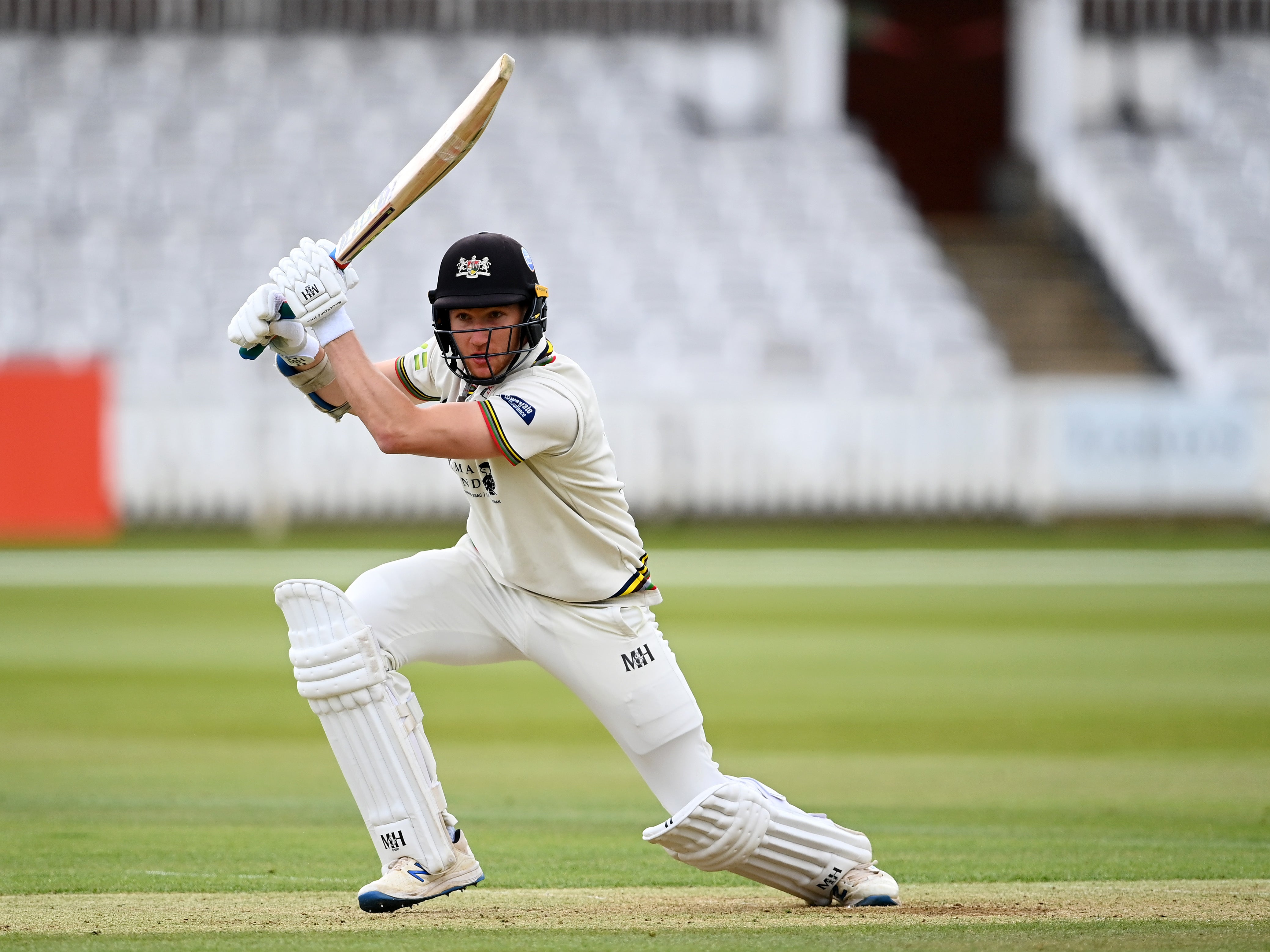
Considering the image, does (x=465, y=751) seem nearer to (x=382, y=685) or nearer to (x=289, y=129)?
(x=382, y=685)

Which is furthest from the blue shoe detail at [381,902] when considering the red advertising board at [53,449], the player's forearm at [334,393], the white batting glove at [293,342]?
the red advertising board at [53,449]

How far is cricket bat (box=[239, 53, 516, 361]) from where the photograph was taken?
14.3 feet

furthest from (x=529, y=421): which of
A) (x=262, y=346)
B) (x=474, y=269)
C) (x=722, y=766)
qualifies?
(x=722, y=766)

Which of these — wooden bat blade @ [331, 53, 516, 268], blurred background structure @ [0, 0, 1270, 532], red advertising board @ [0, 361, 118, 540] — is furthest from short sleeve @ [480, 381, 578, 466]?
red advertising board @ [0, 361, 118, 540]

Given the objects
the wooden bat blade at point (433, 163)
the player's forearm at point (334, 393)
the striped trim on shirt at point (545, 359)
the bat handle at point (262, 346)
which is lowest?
the player's forearm at point (334, 393)

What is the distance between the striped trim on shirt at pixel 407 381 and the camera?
4613mm

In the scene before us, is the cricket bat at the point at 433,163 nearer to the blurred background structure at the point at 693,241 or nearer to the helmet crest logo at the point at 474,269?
the helmet crest logo at the point at 474,269

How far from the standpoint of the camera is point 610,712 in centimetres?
421

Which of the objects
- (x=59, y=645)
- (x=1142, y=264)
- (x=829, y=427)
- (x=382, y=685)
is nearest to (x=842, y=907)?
(x=382, y=685)

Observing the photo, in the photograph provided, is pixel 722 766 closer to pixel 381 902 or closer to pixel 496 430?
pixel 381 902

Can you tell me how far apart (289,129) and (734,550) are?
29.2 ft

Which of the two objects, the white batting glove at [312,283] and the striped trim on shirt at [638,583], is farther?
the striped trim on shirt at [638,583]

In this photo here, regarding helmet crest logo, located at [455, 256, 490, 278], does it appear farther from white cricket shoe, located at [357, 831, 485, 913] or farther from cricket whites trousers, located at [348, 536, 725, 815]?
white cricket shoe, located at [357, 831, 485, 913]

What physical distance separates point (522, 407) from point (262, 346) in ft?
2.14
